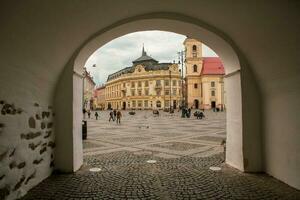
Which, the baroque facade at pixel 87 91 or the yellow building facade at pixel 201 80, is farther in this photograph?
the yellow building facade at pixel 201 80

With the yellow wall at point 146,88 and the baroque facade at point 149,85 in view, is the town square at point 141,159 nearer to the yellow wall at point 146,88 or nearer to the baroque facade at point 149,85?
the baroque facade at point 149,85

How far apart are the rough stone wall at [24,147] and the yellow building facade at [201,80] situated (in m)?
71.9

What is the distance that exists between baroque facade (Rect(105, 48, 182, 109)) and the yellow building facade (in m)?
8.38

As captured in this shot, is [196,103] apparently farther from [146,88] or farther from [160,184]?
[160,184]

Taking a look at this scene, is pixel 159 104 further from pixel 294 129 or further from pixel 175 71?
pixel 294 129

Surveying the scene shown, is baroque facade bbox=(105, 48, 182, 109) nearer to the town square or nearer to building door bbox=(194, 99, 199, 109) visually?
building door bbox=(194, 99, 199, 109)

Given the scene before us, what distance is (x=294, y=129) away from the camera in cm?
538

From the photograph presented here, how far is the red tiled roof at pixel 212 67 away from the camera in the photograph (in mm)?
78319

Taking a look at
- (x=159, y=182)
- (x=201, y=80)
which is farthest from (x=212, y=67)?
(x=159, y=182)

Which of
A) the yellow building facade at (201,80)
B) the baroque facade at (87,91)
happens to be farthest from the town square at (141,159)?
the yellow building facade at (201,80)

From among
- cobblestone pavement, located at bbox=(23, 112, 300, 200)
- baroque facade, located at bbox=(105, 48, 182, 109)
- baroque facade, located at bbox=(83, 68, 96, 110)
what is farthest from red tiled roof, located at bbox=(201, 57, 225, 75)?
cobblestone pavement, located at bbox=(23, 112, 300, 200)

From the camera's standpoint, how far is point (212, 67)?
8006 cm

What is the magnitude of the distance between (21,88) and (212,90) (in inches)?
3001

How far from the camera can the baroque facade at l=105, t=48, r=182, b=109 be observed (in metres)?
89.1
